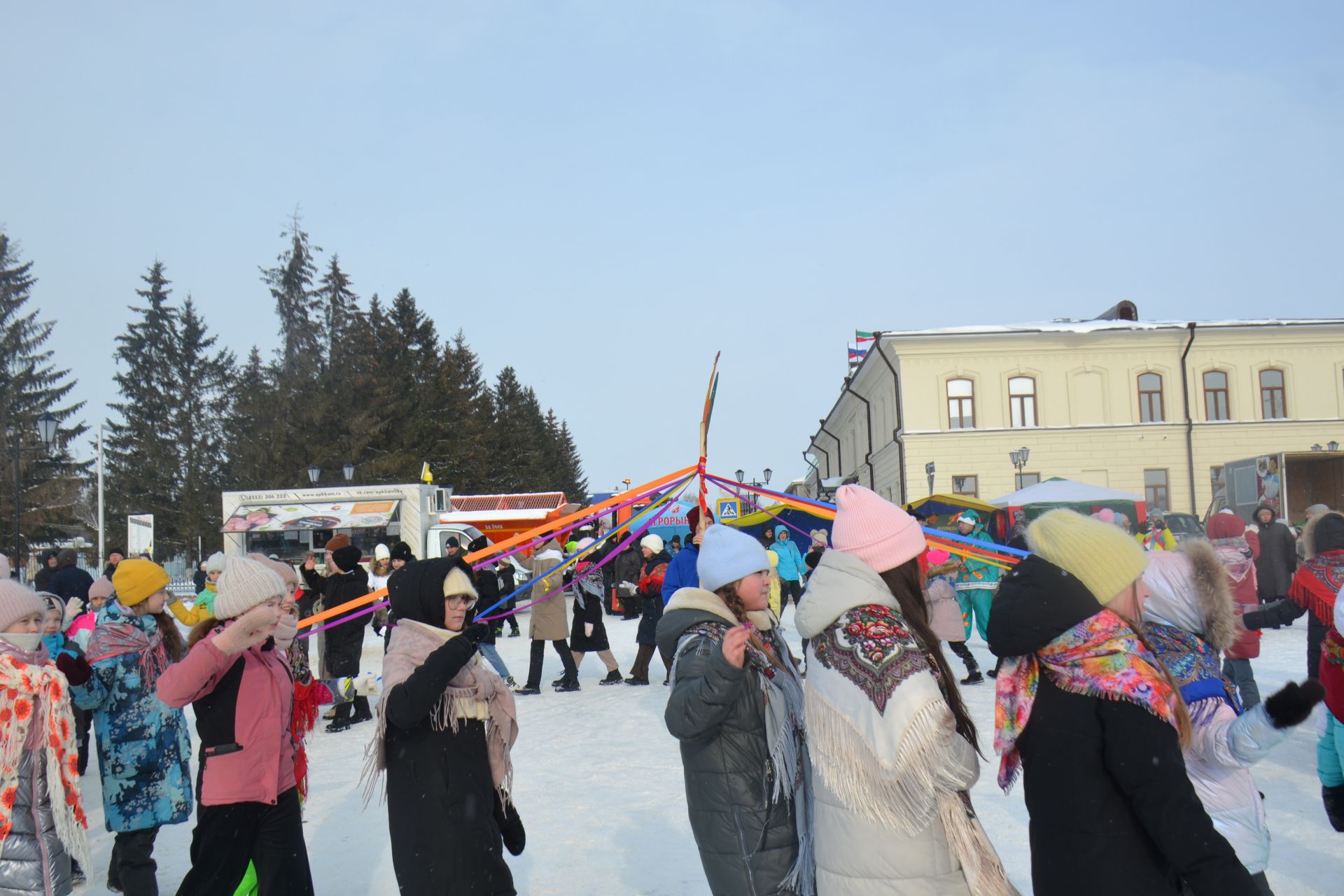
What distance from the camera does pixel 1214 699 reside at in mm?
3111

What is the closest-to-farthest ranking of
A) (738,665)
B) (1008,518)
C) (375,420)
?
1. (738,665)
2. (1008,518)
3. (375,420)

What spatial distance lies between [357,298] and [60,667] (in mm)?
53812

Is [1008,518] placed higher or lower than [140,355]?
lower

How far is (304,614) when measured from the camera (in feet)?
35.7

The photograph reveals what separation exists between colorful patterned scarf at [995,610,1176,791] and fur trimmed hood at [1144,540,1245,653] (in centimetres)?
99

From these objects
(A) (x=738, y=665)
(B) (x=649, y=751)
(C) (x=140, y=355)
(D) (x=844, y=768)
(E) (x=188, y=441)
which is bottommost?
(B) (x=649, y=751)

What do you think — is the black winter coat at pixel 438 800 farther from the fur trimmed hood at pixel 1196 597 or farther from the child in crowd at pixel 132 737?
the fur trimmed hood at pixel 1196 597

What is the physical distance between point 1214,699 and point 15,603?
14.0ft

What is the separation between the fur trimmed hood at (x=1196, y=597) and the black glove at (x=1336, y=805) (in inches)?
78.7

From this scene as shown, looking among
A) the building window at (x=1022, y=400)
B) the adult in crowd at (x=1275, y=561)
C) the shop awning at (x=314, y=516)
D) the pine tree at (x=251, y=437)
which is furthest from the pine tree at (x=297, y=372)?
the adult in crowd at (x=1275, y=561)

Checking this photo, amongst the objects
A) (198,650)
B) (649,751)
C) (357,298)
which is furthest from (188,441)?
(198,650)

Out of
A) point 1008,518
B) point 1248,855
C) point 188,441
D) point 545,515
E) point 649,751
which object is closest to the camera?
point 1248,855

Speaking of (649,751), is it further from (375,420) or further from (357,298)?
(357,298)

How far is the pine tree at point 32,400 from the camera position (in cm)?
4106
